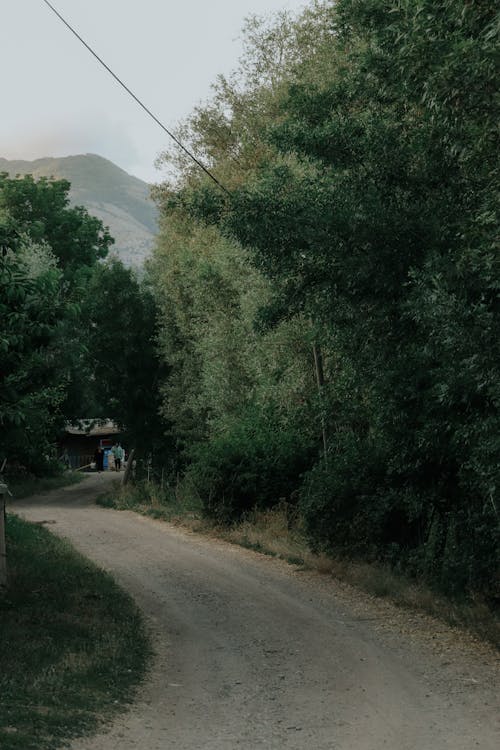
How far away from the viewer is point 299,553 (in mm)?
20141

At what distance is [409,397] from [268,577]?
5.66 m

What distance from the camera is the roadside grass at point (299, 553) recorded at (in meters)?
13.6

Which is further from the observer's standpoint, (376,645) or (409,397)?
(409,397)

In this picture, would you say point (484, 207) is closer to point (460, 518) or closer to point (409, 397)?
point (409, 397)

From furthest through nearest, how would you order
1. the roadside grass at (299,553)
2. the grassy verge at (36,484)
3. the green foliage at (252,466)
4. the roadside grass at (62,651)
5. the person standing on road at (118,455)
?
the person standing on road at (118,455) → the grassy verge at (36,484) → the green foliage at (252,466) → the roadside grass at (299,553) → the roadside grass at (62,651)

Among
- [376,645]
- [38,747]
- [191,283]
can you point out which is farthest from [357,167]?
[191,283]

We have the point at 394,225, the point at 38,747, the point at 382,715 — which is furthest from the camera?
the point at 394,225

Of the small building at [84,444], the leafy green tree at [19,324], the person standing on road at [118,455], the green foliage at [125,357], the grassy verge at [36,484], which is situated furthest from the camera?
the small building at [84,444]

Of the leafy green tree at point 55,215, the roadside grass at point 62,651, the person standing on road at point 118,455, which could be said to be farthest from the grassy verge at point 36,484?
the roadside grass at point 62,651

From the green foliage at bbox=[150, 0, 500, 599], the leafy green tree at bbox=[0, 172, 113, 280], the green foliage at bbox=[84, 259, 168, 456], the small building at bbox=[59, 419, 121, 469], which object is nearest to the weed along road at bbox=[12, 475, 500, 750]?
the green foliage at bbox=[150, 0, 500, 599]

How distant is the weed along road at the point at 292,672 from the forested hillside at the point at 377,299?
6.27ft

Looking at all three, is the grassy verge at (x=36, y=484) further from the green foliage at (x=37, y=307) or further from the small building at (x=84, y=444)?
the small building at (x=84, y=444)

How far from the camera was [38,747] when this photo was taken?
292 inches

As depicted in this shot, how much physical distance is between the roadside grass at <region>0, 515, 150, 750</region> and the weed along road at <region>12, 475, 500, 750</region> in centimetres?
31
